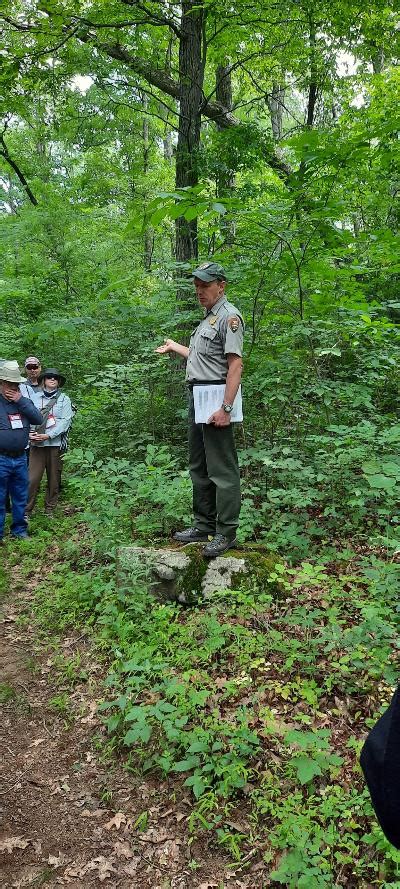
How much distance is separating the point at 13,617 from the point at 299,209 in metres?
5.00

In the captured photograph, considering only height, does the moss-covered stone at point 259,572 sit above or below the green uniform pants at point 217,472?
below

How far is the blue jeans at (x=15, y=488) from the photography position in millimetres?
6953

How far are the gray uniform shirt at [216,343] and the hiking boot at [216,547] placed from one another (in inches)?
53.8

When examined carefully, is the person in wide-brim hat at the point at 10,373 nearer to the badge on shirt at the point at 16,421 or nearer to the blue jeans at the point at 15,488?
the badge on shirt at the point at 16,421

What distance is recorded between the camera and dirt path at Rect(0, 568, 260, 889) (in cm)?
270

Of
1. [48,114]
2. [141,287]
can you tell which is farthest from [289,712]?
[48,114]

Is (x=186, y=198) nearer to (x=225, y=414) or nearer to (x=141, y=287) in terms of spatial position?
(x=225, y=414)

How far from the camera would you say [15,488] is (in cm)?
719

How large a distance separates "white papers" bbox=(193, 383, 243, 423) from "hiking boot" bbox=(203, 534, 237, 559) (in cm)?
105

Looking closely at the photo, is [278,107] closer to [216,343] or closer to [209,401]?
[216,343]

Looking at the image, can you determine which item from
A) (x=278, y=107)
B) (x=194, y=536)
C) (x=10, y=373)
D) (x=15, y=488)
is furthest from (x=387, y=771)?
(x=278, y=107)

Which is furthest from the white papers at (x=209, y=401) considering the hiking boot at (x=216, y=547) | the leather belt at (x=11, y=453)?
the leather belt at (x=11, y=453)

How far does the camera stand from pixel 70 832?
9.78 feet

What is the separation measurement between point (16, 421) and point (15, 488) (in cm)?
93
